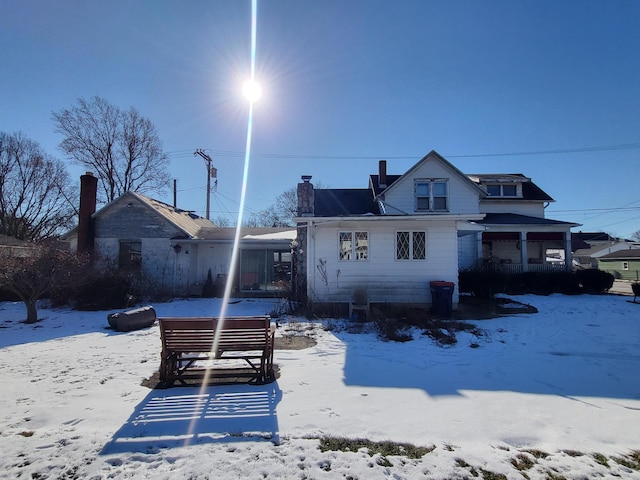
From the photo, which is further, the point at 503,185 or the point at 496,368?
the point at 503,185

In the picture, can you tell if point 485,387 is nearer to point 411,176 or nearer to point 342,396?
point 342,396

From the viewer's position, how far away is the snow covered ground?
2918mm

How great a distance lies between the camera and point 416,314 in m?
9.23

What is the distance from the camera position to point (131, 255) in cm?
1655

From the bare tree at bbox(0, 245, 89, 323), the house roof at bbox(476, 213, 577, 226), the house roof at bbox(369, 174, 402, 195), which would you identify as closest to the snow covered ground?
the bare tree at bbox(0, 245, 89, 323)

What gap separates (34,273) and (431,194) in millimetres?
16585

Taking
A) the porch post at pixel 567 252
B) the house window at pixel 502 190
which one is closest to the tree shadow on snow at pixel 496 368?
Answer: the porch post at pixel 567 252

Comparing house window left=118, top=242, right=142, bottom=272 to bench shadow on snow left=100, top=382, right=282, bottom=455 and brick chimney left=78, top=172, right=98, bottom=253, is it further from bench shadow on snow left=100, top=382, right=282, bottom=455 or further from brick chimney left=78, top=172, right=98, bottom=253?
bench shadow on snow left=100, top=382, right=282, bottom=455

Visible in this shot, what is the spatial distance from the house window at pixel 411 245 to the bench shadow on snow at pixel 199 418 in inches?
300

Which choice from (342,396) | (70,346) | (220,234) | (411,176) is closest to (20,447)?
(342,396)

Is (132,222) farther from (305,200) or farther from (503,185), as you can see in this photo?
(503,185)

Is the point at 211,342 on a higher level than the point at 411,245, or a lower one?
lower

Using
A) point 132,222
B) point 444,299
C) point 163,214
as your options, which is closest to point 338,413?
point 444,299

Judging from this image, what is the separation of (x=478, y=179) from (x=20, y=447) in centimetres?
2242
